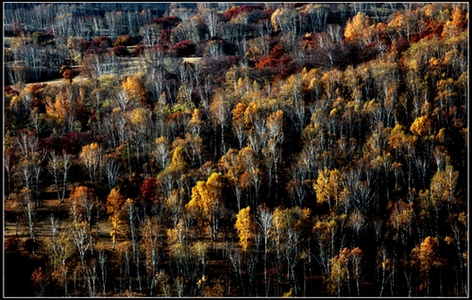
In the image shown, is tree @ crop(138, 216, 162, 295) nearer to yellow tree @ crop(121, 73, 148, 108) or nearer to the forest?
the forest

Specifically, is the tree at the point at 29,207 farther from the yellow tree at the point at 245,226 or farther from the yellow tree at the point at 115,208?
the yellow tree at the point at 245,226

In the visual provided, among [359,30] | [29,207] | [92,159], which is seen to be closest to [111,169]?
[92,159]

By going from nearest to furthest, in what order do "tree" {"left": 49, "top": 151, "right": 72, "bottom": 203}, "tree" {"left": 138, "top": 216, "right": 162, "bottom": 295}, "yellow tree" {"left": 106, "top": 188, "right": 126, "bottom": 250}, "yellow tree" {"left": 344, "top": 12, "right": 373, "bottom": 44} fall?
"tree" {"left": 138, "top": 216, "right": 162, "bottom": 295} → "yellow tree" {"left": 106, "top": 188, "right": 126, "bottom": 250} → "tree" {"left": 49, "top": 151, "right": 72, "bottom": 203} → "yellow tree" {"left": 344, "top": 12, "right": 373, "bottom": 44}

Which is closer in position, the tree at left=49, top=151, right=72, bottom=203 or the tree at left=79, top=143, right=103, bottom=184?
the tree at left=49, top=151, right=72, bottom=203

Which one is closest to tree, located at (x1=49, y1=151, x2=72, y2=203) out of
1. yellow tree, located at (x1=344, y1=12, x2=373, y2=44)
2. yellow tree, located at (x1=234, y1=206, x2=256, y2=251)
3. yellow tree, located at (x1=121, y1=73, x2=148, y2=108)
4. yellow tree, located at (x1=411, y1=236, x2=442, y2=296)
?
yellow tree, located at (x1=121, y1=73, x2=148, y2=108)

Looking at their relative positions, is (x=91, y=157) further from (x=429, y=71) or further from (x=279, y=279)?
(x=429, y=71)

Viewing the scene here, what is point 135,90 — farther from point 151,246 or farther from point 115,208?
point 151,246

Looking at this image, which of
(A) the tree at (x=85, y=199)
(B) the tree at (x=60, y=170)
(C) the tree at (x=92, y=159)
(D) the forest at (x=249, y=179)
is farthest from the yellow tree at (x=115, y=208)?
(B) the tree at (x=60, y=170)

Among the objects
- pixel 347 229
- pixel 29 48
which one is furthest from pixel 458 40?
pixel 29 48

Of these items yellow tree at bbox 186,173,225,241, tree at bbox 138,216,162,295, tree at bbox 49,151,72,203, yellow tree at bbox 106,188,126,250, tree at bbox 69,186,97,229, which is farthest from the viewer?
tree at bbox 49,151,72,203
